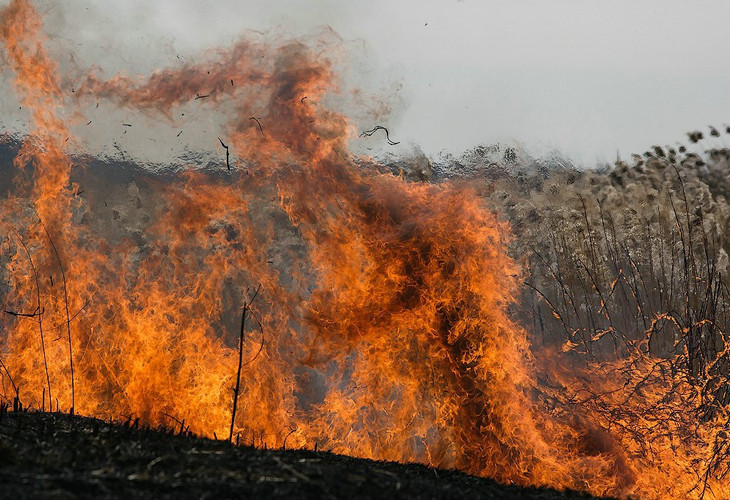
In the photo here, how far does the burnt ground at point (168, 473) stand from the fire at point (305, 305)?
2.78m

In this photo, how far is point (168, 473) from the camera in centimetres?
454

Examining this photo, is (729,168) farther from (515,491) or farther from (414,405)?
(515,491)

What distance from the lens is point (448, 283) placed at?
8.68m

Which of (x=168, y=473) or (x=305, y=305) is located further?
(x=305, y=305)

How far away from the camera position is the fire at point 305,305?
340 inches

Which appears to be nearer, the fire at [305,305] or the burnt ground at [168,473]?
the burnt ground at [168,473]

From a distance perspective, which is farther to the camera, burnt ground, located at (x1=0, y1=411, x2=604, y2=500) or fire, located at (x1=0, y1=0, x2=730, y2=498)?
fire, located at (x1=0, y1=0, x2=730, y2=498)

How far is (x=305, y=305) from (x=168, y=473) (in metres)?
4.91

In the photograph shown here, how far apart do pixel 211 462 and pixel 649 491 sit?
18.7 feet

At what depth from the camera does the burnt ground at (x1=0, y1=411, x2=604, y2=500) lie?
166 inches

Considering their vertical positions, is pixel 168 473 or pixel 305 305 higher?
pixel 305 305

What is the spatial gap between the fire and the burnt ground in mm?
2780

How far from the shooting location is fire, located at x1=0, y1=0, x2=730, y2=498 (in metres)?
8.64

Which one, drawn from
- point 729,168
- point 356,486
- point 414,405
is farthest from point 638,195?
point 356,486
